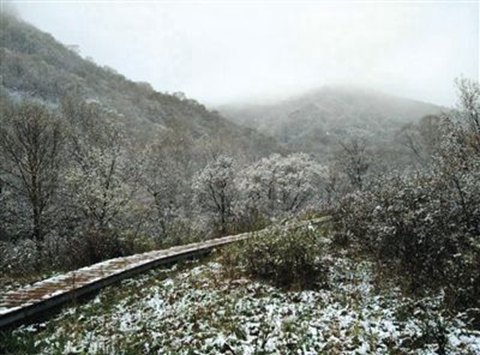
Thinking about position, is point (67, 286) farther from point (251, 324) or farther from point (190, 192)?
point (190, 192)

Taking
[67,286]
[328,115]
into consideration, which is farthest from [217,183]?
[328,115]

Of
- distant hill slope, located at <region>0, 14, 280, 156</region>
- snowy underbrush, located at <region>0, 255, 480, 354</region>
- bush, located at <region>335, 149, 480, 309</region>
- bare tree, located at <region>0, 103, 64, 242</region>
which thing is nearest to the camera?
snowy underbrush, located at <region>0, 255, 480, 354</region>

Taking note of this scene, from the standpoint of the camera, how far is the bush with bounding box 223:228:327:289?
8422mm

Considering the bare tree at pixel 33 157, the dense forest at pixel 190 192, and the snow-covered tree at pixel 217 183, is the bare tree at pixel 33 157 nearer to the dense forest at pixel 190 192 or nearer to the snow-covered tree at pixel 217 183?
the dense forest at pixel 190 192

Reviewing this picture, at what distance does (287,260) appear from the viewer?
8664mm

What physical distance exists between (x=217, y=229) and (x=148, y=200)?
2071 centimetres

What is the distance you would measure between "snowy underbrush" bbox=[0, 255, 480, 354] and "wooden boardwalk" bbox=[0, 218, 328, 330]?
0.21 m

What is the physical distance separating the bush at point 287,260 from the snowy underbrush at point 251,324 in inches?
13.5

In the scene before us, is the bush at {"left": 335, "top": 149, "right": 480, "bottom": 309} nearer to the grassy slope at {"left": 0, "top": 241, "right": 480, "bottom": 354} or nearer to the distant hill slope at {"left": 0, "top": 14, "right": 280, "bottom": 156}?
the grassy slope at {"left": 0, "top": 241, "right": 480, "bottom": 354}

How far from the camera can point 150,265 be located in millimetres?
10273

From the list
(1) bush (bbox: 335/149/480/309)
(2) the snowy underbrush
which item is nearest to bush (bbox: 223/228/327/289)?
(2) the snowy underbrush

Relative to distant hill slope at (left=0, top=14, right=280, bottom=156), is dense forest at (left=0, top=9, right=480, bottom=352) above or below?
below

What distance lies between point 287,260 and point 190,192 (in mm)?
33840

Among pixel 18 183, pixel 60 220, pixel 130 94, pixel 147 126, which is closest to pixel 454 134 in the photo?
pixel 60 220
